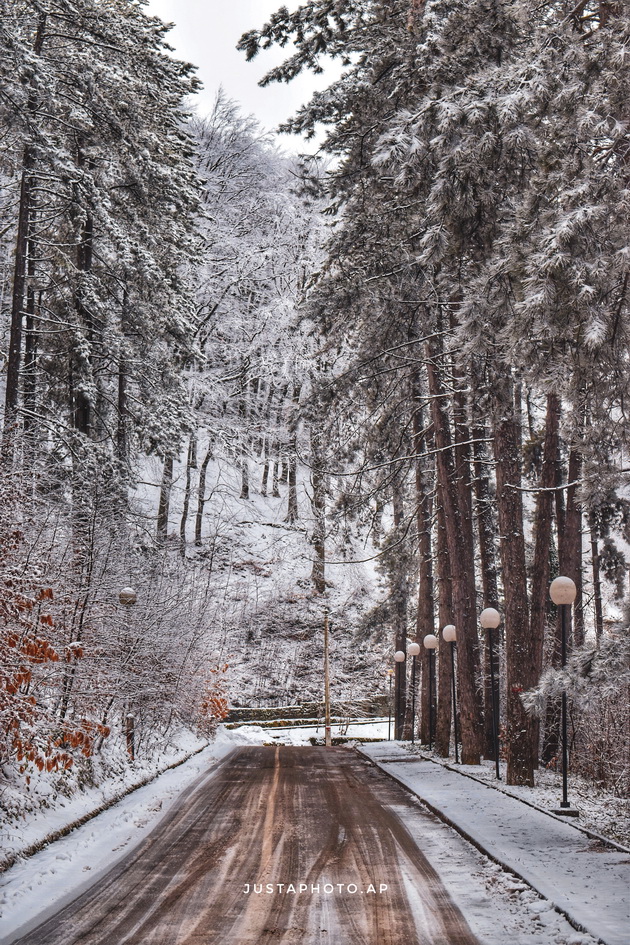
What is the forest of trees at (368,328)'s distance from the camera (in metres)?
7.88

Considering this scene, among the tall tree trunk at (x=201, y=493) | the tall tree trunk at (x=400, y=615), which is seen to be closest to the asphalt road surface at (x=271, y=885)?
the tall tree trunk at (x=400, y=615)

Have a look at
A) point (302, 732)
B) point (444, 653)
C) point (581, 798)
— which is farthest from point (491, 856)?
point (302, 732)

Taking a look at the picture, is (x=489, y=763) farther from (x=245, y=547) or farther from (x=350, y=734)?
(x=245, y=547)

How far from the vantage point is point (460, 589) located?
1619 centimetres

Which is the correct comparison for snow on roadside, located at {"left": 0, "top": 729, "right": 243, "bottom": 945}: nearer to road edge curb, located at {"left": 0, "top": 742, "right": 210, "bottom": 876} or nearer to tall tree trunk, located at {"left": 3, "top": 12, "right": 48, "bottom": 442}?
road edge curb, located at {"left": 0, "top": 742, "right": 210, "bottom": 876}

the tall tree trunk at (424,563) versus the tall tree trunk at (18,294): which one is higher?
the tall tree trunk at (18,294)

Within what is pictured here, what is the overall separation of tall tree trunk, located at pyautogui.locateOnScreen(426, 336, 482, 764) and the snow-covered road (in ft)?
17.3

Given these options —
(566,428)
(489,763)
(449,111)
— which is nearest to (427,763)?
(489,763)

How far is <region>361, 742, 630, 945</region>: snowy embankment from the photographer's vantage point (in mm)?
5402

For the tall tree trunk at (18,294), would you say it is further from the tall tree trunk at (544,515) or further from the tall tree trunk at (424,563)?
the tall tree trunk at (424,563)

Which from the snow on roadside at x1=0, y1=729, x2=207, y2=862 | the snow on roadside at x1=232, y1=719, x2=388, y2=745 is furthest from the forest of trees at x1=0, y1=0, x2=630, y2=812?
the snow on roadside at x1=232, y1=719, x2=388, y2=745

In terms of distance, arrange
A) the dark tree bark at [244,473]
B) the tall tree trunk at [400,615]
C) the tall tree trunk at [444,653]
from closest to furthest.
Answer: the tall tree trunk at [444,653] < the tall tree trunk at [400,615] < the dark tree bark at [244,473]

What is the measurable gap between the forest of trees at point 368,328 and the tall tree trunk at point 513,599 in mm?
47

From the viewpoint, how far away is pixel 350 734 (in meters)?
30.9
